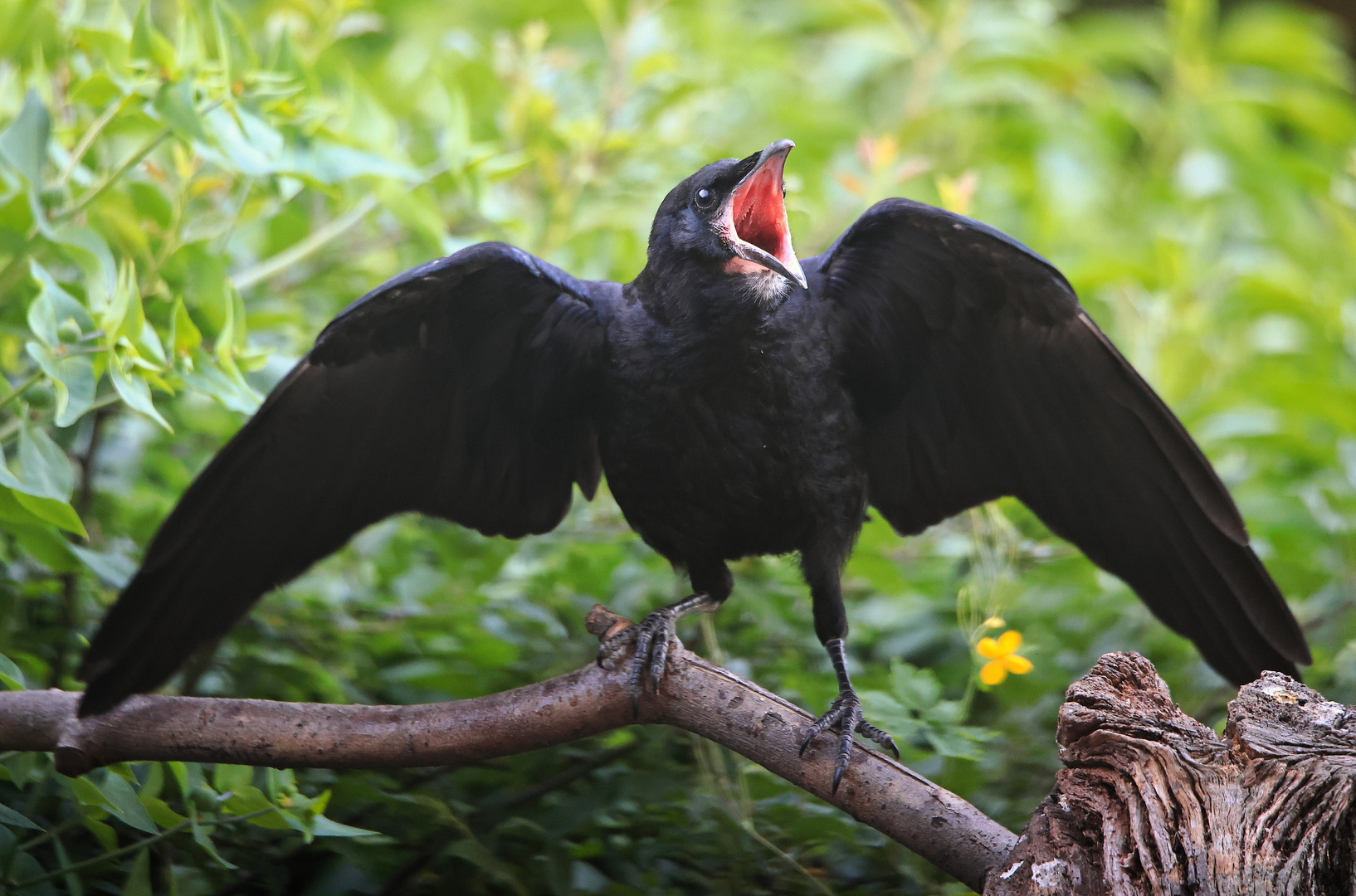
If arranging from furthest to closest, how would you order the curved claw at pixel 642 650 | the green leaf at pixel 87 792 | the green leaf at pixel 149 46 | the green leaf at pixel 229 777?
the green leaf at pixel 149 46
the green leaf at pixel 229 777
the curved claw at pixel 642 650
the green leaf at pixel 87 792

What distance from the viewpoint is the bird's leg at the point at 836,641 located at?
179 centimetres

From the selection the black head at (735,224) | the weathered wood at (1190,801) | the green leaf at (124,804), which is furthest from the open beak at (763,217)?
the green leaf at (124,804)

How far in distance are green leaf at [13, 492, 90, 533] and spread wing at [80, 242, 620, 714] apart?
0.29 metres

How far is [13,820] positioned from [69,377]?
0.67 meters

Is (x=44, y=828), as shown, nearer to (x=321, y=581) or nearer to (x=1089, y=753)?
(x=321, y=581)

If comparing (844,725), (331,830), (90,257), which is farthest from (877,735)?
(90,257)

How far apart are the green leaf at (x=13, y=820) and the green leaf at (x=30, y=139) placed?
2.72 ft

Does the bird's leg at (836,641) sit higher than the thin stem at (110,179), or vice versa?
the thin stem at (110,179)

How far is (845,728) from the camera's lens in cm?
175

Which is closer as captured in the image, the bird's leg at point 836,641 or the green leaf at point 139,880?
the green leaf at point 139,880

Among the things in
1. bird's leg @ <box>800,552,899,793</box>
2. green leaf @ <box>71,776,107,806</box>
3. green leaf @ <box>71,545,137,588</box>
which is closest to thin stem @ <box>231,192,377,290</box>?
green leaf @ <box>71,545,137,588</box>

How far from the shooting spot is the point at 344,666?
260cm

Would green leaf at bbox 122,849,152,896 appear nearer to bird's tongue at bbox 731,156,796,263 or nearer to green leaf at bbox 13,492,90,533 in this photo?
green leaf at bbox 13,492,90,533

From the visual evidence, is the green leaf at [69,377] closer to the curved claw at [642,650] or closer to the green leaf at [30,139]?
the green leaf at [30,139]
